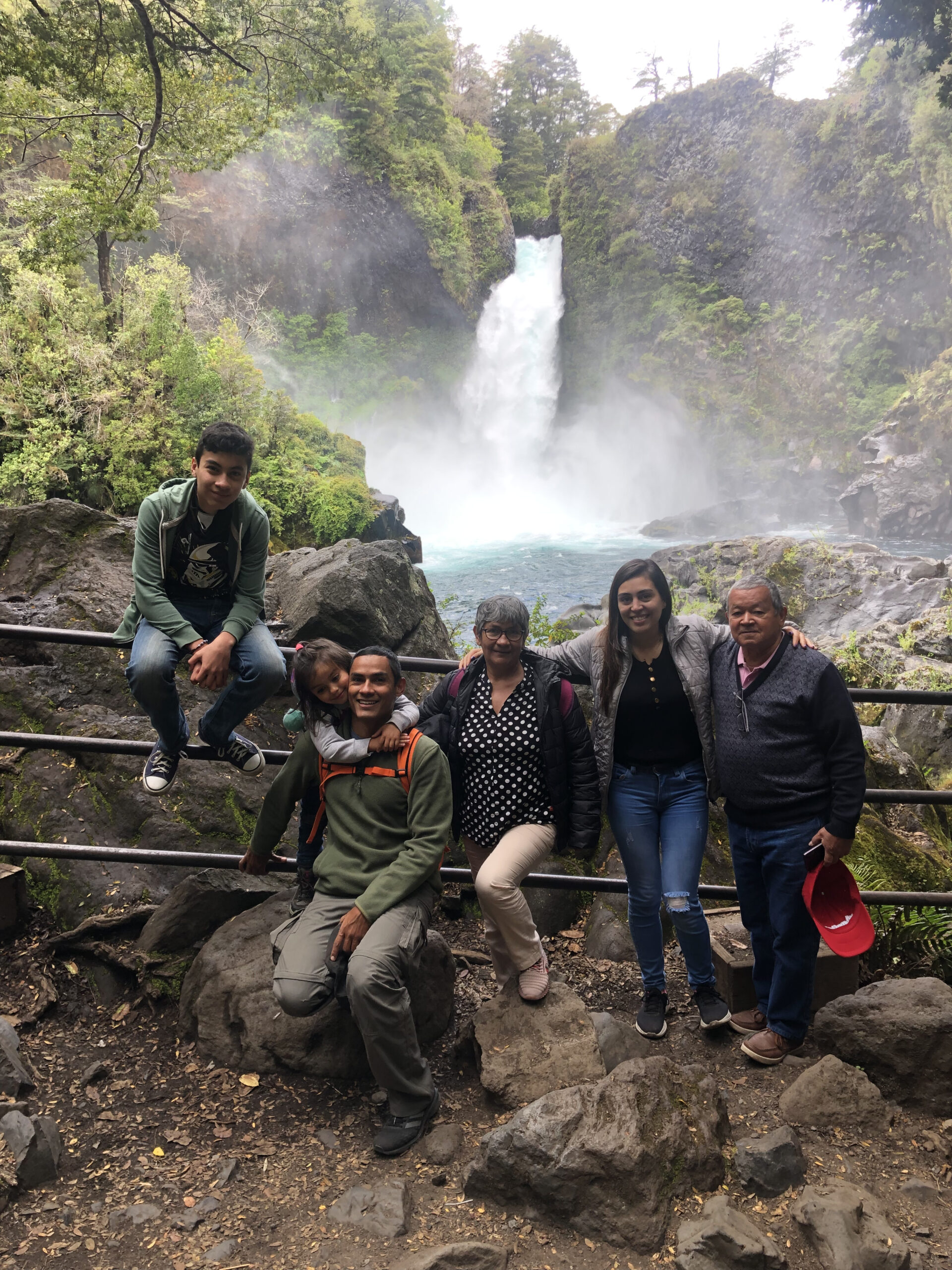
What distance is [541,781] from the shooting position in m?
2.54

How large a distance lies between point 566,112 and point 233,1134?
44256 millimetres

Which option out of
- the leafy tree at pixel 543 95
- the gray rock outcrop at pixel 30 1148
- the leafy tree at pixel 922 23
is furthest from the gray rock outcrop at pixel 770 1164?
the leafy tree at pixel 543 95

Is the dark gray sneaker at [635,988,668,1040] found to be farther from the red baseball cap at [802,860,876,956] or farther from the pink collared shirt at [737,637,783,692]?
the pink collared shirt at [737,637,783,692]

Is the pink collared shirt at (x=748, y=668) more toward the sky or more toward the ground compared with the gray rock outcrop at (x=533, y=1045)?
more toward the sky

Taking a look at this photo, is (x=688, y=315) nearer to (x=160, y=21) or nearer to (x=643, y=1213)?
(x=160, y=21)

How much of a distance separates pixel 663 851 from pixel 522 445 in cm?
3021

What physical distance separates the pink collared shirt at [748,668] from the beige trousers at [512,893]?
0.76 meters

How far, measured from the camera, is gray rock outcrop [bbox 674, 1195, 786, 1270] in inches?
68.2

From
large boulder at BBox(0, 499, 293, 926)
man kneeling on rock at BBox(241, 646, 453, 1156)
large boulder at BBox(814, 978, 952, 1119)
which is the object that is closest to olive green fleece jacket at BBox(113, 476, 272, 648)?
man kneeling on rock at BBox(241, 646, 453, 1156)

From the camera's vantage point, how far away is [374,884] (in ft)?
7.50

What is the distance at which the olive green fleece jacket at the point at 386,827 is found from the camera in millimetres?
2301

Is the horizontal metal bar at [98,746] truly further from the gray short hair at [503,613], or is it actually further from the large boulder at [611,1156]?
the large boulder at [611,1156]

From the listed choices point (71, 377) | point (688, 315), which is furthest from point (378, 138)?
point (71, 377)

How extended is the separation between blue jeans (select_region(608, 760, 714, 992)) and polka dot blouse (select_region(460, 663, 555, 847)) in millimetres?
275
